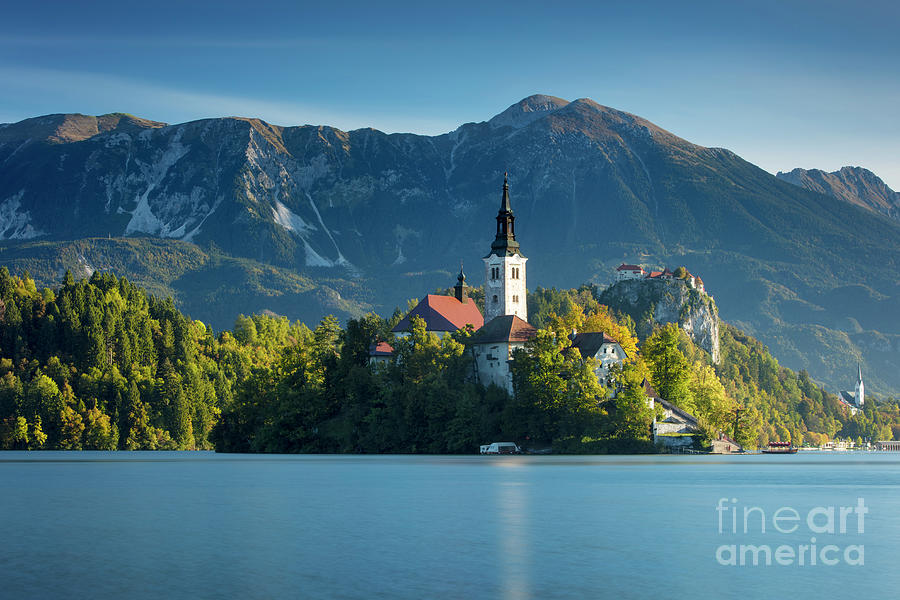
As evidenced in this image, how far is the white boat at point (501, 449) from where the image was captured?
130750 millimetres

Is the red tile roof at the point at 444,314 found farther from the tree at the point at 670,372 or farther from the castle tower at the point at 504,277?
the tree at the point at 670,372

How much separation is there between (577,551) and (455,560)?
201 inches

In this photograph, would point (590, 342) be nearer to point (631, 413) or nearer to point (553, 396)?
point (553, 396)

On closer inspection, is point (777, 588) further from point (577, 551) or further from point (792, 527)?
point (792, 527)

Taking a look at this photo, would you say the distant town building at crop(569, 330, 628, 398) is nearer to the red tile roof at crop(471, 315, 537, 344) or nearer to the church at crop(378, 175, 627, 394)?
the church at crop(378, 175, 627, 394)

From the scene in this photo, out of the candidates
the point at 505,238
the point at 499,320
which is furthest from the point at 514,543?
the point at 505,238

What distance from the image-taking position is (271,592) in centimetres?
3316

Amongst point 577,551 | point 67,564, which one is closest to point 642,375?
point 577,551

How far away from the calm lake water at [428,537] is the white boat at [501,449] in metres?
44.1

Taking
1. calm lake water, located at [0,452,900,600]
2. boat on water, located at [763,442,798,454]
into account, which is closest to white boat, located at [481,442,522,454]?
calm lake water, located at [0,452,900,600]

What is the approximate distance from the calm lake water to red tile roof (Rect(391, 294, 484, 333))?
92419 mm

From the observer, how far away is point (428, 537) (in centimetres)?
4666

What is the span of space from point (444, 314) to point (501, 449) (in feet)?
176

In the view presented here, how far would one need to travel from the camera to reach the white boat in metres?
131
